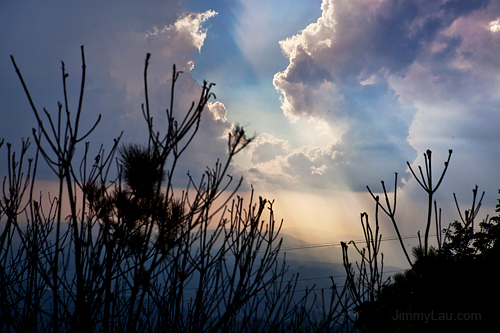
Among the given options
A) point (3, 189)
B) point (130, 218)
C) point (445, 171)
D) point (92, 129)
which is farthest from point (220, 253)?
point (3, 189)

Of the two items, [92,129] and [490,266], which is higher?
[92,129]

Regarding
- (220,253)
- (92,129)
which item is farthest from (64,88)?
(220,253)

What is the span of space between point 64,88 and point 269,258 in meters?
1.55

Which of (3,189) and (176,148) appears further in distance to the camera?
(3,189)

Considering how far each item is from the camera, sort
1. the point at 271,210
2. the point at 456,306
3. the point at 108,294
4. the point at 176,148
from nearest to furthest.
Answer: the point at 108,294 < the point at 176,148 < the point at 271,210 < the point at 456,306

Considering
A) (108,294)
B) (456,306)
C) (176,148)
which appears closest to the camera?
(108,294)

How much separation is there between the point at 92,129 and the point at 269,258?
4.47ft

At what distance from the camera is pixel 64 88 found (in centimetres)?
115

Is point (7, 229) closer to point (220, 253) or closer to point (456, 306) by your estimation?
point (220, 253)

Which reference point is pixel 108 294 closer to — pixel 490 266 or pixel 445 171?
pixel 445 171

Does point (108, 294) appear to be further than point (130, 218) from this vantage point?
No

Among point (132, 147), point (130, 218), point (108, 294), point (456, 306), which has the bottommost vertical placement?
point (456, 306)

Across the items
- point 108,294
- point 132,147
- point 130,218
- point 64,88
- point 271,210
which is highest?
point 132,147

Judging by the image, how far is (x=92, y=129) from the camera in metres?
1.35
